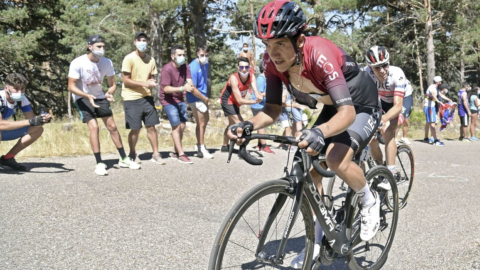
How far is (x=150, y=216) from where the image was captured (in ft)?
17.1

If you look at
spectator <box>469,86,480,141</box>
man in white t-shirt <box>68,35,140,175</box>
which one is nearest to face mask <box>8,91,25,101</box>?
man in white t-shirt <box>68,35,140,175</box>

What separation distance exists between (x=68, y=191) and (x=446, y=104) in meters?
13.4

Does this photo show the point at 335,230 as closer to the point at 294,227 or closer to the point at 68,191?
the point at 294,227

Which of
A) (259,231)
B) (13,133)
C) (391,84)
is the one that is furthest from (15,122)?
(391,84)

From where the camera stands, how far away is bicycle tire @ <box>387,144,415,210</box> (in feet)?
20.6

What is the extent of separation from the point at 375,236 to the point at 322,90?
5.23 ft

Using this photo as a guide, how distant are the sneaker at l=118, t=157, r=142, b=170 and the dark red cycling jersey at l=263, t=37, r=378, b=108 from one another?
467 cm

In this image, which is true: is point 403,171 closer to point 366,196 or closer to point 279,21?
point 366,196

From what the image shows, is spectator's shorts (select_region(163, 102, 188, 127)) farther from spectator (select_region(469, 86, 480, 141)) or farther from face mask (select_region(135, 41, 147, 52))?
spectator (select_region(469, 86, 480, 141))

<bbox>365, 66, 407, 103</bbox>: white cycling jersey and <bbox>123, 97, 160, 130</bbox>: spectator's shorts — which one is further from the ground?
<bbox>365, 66, 407, 103</bbox>: white cycling jersey

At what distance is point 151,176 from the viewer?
740 centimetres

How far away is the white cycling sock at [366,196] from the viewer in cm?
378

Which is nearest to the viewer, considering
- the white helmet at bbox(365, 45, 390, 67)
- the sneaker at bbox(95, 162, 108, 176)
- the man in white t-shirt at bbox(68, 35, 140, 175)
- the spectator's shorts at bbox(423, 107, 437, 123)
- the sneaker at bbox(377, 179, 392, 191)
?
the sneaker at bbox(377, 179, 392, 191)

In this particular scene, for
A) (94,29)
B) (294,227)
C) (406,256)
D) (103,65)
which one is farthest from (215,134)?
(94,29)
